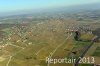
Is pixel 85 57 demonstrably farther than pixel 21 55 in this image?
No

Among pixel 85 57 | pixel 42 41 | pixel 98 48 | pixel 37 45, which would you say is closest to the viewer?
pixel 85 57

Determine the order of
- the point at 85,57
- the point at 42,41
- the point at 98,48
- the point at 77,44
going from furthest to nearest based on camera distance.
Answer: the point at 42,41
the point at 77,44
the point at 98,48
the point at 85,57

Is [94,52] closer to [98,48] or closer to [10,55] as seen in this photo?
[98,48]

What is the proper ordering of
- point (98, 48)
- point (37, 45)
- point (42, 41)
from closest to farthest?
point (98, 48)
point (37, 45)
point (42, 41)

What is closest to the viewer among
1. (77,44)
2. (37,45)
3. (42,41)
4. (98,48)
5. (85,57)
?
(85,57)

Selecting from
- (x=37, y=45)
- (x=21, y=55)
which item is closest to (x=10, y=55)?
(x=21, y=55)

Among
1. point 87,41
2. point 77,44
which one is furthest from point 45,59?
point 87,41

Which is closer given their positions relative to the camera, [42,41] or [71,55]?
[71,55]

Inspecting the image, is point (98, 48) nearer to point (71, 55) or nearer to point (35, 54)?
point (71, 55)
